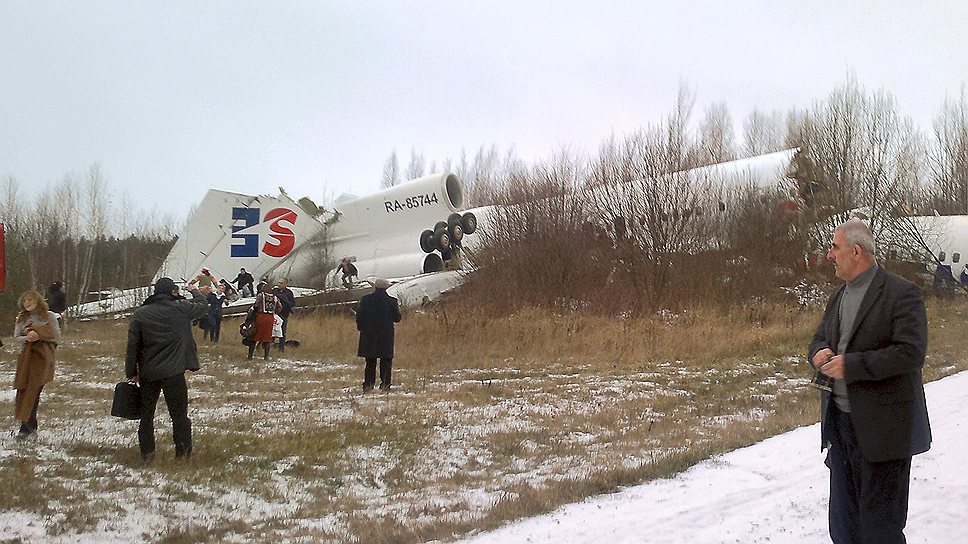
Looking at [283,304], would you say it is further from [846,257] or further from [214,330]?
[846,257]

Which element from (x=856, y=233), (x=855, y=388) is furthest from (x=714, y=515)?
(x=856, y=233)

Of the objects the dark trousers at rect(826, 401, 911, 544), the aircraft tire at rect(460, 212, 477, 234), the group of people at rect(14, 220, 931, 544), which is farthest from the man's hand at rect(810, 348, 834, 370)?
the aircraft tire at rect(460, 212, 477, 234)

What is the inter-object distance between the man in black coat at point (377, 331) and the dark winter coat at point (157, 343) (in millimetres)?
3928

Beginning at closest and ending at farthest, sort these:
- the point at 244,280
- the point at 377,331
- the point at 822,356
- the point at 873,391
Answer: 1. the point at 873,391
2. the point at 822,356
3. the point at 377,331
4. the point at 244,280

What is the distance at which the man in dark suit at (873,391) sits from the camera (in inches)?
118

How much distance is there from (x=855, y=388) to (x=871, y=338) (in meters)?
0.21

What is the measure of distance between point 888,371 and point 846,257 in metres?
0.51

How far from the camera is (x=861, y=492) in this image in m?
3.15

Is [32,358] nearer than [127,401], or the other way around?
[127,401]

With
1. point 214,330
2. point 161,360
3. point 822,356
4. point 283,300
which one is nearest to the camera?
point 822,356

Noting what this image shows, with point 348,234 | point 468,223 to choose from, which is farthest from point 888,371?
point 348,234

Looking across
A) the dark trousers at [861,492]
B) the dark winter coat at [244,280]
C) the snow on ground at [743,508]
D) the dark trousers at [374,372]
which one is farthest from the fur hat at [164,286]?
the dark winter coat at [244,280]

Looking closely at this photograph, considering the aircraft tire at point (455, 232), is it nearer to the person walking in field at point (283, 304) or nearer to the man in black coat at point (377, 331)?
the person walking in field at point (283, 304)

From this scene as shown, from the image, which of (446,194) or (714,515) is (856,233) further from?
(446,194)
